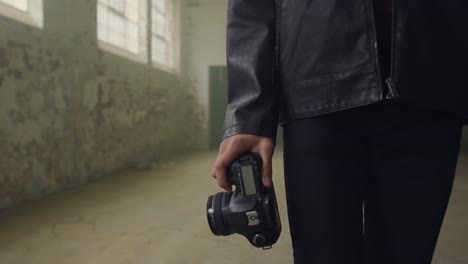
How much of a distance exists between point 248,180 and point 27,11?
320 centimetres

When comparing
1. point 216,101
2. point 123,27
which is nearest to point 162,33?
point 123,27

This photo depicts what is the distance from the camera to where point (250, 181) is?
0.63 metres

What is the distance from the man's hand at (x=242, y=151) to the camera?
24.7 inches

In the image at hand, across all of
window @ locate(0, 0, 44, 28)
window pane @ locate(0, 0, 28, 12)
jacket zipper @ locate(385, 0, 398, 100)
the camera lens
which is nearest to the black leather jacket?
jacket zipper @ locate(385, 0, 398, 100)

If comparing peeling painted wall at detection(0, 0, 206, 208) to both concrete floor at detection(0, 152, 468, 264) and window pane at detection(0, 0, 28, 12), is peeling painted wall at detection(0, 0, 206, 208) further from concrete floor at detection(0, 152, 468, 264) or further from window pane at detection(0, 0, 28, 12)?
concrete floor at detection(0, 152, 468, 264)

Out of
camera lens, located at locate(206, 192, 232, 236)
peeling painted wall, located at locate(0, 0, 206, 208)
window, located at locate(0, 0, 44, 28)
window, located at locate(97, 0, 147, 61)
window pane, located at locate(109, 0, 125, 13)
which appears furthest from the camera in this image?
window pane, located at locate(109, 0, 125, 13)

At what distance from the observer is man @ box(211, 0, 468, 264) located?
588 millimetres

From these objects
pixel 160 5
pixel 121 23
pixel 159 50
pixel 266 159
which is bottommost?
pixel 266 159

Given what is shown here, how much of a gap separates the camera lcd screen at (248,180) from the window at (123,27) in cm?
399

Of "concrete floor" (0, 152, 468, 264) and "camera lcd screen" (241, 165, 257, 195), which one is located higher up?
"camera lcd screen" (241, 165, 257, 195)

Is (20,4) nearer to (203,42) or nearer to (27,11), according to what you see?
(27,11)

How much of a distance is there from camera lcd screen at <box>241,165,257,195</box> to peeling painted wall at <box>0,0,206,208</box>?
2.66 m

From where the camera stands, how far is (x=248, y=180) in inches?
24.8

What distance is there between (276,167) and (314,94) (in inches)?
186
